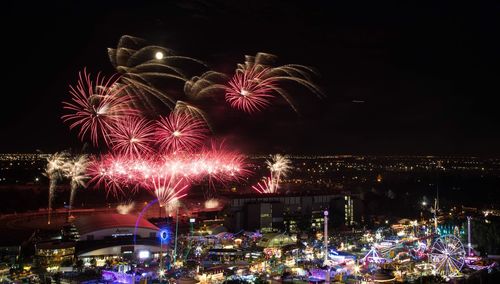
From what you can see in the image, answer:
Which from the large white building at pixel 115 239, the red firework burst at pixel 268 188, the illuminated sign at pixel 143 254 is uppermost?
the red firework burst at pixel 268 188

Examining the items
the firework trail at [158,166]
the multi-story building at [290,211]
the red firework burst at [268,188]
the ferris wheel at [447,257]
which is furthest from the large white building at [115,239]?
the red firework burst at [268,188]

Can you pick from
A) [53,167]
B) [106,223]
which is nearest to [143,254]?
[106,223]

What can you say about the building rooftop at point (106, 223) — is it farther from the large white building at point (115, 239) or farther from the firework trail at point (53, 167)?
the firework trail at point (53, 167)

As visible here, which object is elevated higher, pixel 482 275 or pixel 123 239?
pixel 123 239

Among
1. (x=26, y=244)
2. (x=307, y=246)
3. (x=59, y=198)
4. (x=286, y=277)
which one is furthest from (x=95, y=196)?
(x=286, y=277)

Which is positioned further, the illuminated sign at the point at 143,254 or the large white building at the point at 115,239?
the illuminated sign at the point at 143,254

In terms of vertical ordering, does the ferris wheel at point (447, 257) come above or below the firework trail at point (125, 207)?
below

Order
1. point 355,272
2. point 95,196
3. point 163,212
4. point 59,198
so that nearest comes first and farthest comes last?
point 355,272 → point 163,212 → point 59,198 → point 95,196

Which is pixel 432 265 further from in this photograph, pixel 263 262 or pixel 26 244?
pixel 26 244

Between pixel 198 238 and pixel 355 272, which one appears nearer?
pixel 355 272
